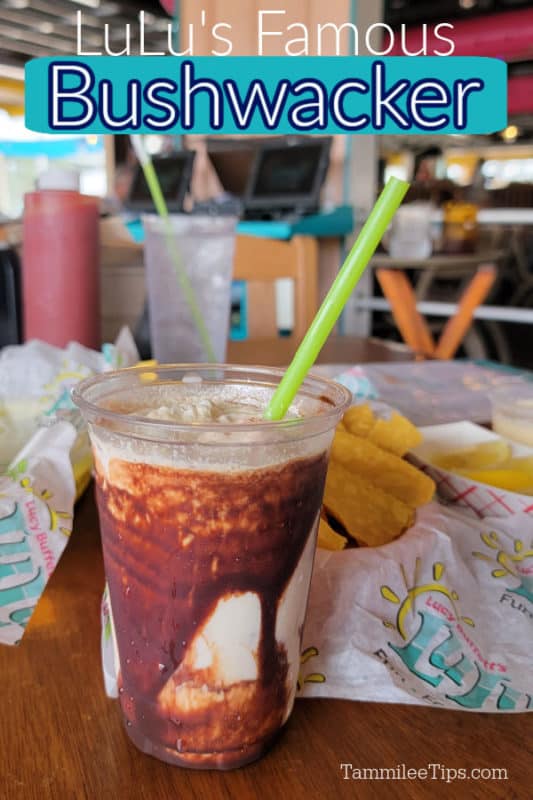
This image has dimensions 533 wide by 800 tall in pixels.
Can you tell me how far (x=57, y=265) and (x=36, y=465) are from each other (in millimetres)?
693

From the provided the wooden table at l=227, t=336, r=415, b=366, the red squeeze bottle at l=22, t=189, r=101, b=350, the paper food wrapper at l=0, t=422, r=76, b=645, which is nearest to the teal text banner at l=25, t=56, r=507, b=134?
the red squeeze bottle at l=22, t=189, r=101, b=350

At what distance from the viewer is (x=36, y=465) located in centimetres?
62

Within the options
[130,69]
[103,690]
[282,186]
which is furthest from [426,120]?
[282,186]

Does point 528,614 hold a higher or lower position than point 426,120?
lower

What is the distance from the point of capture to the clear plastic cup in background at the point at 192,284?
1.30 meters

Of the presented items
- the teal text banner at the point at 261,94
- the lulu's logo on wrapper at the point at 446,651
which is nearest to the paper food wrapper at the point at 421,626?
the lulu's logo on wrapper at the point at 446,651

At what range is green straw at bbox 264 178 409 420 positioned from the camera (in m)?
0.41

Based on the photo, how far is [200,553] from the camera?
Result: 1.33 ft

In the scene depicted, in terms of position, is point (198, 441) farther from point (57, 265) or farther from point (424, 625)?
point (57, 265)

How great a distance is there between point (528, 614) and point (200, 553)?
0.32 meters

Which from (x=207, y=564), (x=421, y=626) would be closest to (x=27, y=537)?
(x=207, y=564)

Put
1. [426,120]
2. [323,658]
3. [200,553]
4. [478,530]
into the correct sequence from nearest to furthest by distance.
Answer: [200,553], [323,658], [478,530], [426,120]

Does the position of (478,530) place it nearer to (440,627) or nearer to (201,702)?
(440,627)

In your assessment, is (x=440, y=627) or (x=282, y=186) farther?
(x=282, y=186)
